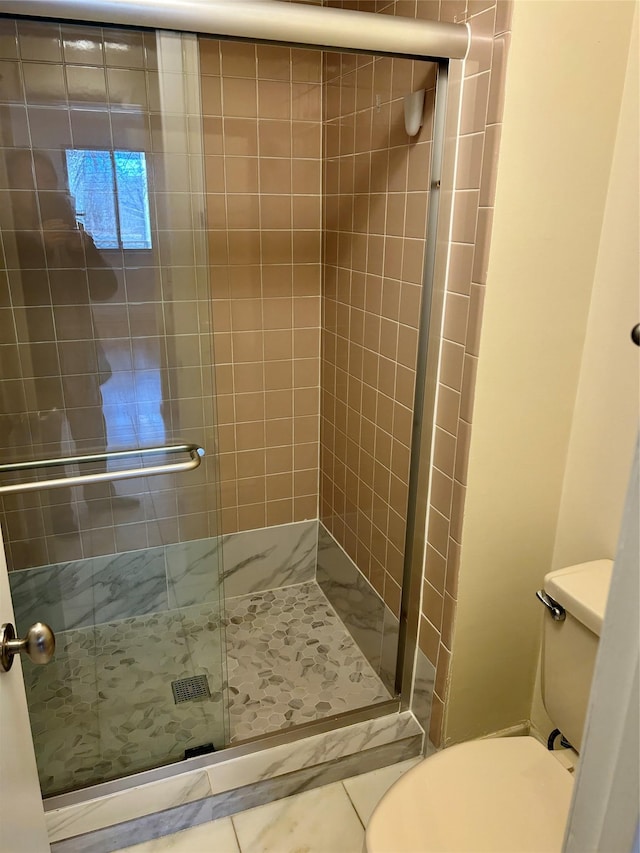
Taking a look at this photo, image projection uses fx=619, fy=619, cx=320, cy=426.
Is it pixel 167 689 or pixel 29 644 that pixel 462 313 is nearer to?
pixel 29 644

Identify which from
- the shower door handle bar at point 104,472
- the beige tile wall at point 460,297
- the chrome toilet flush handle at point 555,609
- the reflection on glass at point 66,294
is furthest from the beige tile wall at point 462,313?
the reflection on glass at point 66,294

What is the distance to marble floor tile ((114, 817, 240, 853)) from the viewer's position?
155cm

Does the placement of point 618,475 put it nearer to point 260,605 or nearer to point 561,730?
point 561,730

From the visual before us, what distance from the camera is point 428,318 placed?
62.1 inches

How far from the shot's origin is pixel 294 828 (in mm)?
1612

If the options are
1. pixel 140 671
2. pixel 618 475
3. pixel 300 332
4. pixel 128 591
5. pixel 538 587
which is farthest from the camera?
pixel 300 332

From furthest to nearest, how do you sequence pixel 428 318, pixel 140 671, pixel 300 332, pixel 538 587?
1. pixel 300 332
2. pixel 140 671
3. pixel 538 587
4. pixel 428 318

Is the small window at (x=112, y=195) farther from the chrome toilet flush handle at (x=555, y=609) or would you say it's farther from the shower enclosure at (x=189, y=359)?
the chrome toilet flush handle at (x=555, y=609)

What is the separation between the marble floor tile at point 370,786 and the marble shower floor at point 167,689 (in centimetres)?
21

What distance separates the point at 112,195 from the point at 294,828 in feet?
5.77

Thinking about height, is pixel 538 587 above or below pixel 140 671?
above

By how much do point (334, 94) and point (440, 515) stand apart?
145cm

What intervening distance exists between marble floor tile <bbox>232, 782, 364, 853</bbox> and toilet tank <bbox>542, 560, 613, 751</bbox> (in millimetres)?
621

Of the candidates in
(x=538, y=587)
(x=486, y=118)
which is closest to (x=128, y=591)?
(x=538, y=587)
